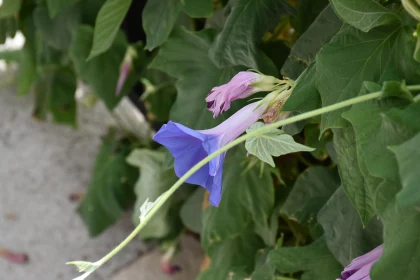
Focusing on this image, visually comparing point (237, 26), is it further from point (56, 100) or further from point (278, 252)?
point (56, 100)

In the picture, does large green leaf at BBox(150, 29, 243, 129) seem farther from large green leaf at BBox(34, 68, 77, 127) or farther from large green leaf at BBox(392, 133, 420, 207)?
large green leaf at BBox(34, 68, 77, 127)

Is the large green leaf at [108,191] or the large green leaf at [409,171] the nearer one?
the large green leaf at [409,171]

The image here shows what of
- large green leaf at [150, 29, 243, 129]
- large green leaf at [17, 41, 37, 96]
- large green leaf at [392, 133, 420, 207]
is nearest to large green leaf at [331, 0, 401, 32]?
large green leaf at [392, 133, 420, 207]

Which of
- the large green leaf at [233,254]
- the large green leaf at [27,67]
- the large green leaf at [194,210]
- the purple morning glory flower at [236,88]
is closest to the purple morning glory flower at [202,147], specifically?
the purple morning glory flower at [236,88]

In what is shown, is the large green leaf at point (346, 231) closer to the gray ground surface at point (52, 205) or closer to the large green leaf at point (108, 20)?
the large green leaf at point (108, 20)

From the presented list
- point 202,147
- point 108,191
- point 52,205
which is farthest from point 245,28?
point 52,205

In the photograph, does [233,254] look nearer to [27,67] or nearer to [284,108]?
[284,108]

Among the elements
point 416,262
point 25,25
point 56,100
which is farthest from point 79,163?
point 416,262
